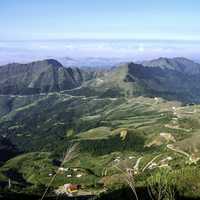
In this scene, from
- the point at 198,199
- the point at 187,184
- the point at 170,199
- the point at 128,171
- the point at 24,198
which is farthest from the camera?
the point at 24,198

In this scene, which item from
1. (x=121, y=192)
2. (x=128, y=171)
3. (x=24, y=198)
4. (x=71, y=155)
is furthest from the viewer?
(x=24, y=198)

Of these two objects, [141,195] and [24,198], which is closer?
[141,195]

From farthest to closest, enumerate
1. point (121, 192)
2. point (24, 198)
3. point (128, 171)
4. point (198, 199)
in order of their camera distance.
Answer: point (24, 198) → point (121, 192) → point (198, 199) → point (128, 171)

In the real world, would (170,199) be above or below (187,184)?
above

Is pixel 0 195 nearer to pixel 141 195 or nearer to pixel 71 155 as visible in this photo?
pixel 141 195

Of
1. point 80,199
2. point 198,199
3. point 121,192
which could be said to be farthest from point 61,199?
point 198,199

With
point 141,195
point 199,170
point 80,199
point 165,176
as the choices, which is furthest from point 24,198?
point 165,176

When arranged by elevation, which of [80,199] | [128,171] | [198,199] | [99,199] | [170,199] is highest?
[128,171]

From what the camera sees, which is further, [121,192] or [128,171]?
[121,192]

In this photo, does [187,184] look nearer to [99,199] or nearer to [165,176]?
[99,199]
